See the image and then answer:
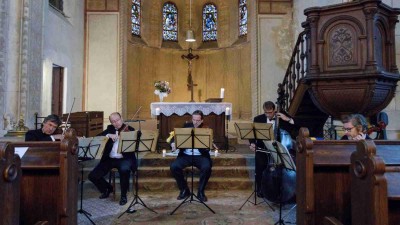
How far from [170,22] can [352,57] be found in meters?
10.1

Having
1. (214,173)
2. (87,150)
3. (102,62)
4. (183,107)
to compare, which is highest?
(102,62)

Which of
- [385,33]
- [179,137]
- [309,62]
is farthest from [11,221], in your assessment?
[385,33]

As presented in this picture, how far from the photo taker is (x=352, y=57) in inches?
192

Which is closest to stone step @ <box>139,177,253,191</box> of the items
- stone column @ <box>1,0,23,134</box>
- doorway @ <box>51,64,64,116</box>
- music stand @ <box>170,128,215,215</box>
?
music stand @ <box>170,128,215,215</box>

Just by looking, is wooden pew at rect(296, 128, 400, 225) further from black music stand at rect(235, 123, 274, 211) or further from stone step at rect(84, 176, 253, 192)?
stone step at rect(84, 176, 253, 192)

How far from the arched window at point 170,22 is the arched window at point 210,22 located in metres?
1.19

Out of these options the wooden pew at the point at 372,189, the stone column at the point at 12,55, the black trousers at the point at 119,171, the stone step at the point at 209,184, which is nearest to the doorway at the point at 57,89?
the stone column at the point at 12,55

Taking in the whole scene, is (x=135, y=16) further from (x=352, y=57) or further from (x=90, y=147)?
(x=352, y=57)

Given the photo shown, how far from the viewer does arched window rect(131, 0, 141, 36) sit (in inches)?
500

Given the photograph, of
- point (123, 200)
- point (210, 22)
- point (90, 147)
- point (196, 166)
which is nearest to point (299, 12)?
point (210, 22)

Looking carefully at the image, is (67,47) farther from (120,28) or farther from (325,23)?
(325,23)

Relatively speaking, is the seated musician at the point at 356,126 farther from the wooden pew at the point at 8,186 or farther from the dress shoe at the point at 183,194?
the wooden pew at the point at 8,186

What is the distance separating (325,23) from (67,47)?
7.50 metres

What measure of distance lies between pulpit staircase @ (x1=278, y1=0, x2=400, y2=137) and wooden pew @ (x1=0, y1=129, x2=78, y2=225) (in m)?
3.65
